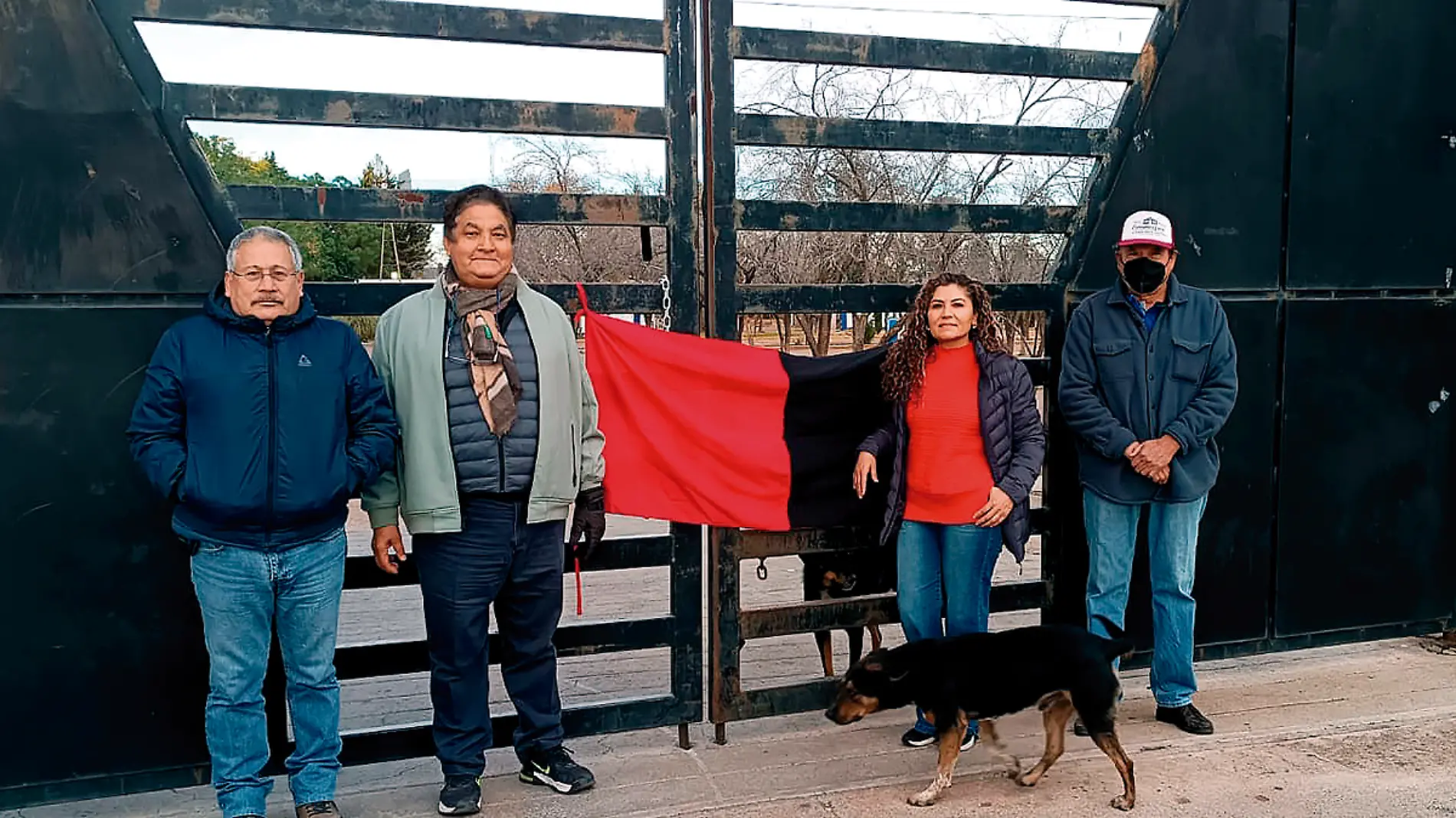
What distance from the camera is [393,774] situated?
4.69 m

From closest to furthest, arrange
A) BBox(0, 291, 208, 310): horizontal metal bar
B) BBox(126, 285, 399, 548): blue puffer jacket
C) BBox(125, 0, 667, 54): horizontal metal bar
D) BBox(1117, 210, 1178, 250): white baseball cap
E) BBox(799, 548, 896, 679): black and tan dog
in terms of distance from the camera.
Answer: BBox(126, 285, 399, 548): blue puffer jacket → BBox(0, 291, 208, 310): horizontal metal bar → BBox(125, 0, 667, 54): horizontal metal bar → BBox(1117, 210, 1178, 250): white baseball cap → BBox(799, 548, 896, 679): black and tan dog

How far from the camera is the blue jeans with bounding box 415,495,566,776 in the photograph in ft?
13.4

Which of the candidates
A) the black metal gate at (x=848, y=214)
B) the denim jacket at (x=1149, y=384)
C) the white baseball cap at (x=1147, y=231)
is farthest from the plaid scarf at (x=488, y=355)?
the white baseball cap at (x=1147, y=231)

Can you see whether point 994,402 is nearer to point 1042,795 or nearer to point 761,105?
point 1042,795

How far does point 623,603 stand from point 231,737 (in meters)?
4.01

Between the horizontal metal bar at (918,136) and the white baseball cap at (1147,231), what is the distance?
506mm

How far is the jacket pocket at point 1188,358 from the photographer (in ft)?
16.0

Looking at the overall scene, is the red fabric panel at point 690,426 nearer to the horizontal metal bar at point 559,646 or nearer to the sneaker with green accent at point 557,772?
the horizontal metal bar at point 559,646

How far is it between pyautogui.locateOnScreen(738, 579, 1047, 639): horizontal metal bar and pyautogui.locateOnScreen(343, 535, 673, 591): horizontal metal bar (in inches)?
18.7

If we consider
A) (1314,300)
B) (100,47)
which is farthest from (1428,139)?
(100,47)

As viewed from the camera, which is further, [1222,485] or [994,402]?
[1222,485]

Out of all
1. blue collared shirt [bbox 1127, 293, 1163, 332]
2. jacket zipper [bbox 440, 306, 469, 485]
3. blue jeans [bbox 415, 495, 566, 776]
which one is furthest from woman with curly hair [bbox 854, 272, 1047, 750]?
jacket zipper [bbox 440, 306, 469, 485]

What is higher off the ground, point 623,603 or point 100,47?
point 100,47

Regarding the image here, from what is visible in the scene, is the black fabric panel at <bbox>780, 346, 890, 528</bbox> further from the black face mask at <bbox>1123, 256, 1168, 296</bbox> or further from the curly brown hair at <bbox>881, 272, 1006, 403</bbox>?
the black face mask at <bbox>1123, 256, 1168, 296</bbox>
